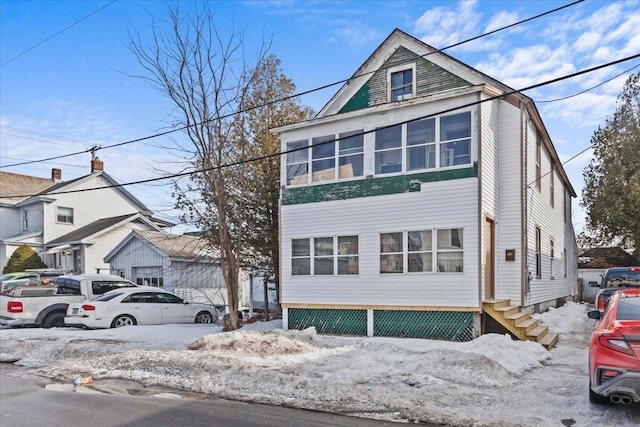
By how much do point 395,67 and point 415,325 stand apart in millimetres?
7906

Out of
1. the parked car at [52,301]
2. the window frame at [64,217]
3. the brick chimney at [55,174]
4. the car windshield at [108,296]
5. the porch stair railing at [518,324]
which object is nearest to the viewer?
the porch stair railing at [518,324]

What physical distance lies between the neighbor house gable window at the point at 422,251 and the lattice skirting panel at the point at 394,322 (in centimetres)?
114

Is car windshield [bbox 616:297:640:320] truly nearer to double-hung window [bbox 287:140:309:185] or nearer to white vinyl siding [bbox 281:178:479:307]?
white vinyl siding [bbox 281:178:479:307]

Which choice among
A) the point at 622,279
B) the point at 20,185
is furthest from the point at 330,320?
the point at 20,185

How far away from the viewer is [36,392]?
8.21 metres

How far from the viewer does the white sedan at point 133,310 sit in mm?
15656

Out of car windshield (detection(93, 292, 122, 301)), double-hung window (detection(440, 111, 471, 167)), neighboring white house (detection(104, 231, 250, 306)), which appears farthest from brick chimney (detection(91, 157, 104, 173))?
double-hung window (detection(440, 111, 471, 167))

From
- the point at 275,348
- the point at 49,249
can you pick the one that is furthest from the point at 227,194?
the point at 49,249

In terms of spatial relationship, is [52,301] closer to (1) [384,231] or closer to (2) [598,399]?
(1) [384,231]

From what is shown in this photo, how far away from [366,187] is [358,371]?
21.0 ft

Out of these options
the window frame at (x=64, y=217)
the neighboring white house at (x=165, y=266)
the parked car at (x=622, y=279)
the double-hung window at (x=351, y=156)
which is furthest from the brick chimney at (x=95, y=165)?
the parked car at (x=622, y=279)

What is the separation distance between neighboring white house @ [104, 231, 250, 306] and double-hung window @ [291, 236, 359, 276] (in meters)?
11.2

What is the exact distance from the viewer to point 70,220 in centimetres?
3447

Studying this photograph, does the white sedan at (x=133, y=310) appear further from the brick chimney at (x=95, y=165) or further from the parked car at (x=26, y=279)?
the brick chimney at (x=95, y=165)
